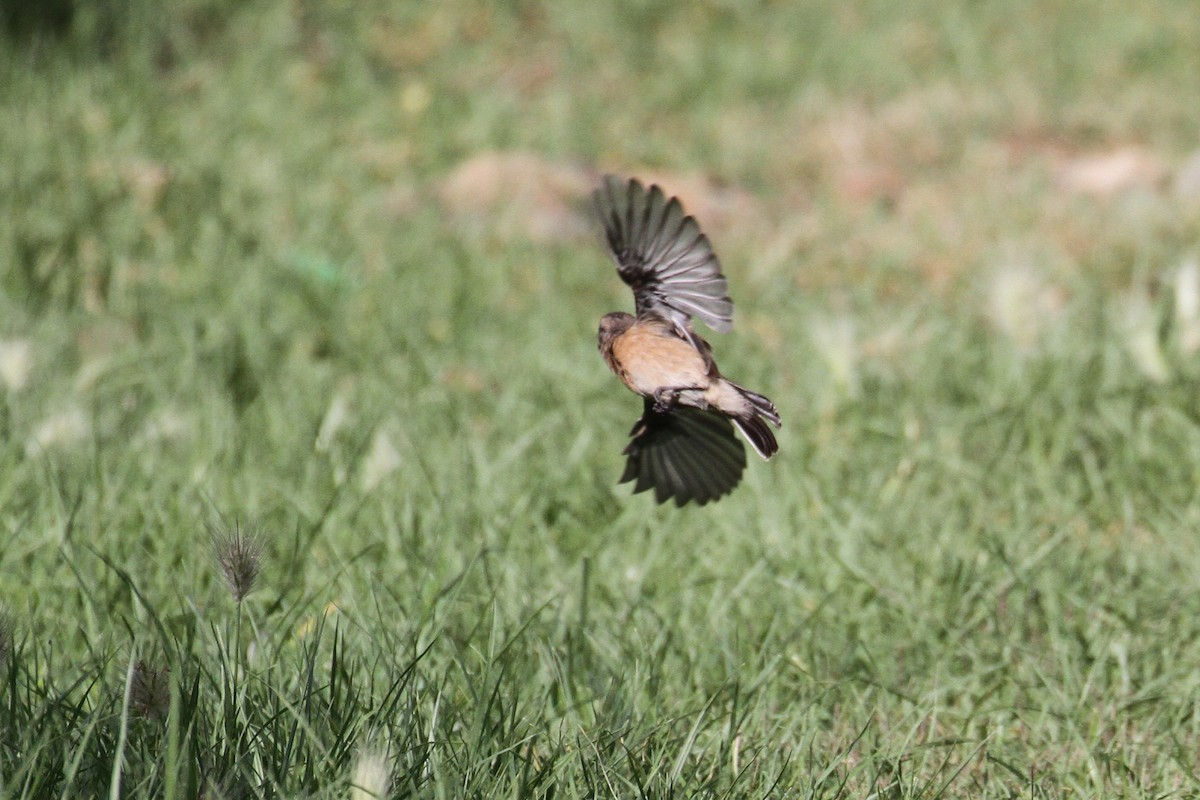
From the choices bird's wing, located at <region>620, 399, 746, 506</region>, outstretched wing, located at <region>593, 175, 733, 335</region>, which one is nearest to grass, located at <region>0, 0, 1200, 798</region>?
bird's wing, located at <region>620, 399, 746, 506</region>

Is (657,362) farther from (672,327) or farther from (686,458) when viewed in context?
(686,458)

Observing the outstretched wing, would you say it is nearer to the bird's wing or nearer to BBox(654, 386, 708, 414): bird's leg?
BBox(654, 386, 708, 414): bird's leg

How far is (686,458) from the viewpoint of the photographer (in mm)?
2281

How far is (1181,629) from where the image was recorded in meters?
2.61

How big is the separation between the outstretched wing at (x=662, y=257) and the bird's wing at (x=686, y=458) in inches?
7.7

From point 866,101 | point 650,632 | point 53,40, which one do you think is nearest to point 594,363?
point 650,632

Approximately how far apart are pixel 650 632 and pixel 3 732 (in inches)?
43.2

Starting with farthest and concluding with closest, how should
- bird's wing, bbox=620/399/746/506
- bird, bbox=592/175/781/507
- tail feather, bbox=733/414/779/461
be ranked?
bird's wing, bbox=620/399/746/506, bird, bbox=592/175/781/507, tail feather, bbox=733/414/779/461

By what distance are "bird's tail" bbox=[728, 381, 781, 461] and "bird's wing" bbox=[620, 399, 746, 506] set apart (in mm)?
305

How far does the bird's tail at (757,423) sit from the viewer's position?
1.85m

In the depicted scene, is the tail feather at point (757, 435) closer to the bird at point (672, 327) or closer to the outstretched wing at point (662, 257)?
the bird at point (672, 327)

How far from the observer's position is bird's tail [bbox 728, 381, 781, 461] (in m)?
1.85

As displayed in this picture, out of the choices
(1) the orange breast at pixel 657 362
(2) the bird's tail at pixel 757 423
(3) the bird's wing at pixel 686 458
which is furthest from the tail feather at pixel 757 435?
(3) the bird's wing at pixel 686 458

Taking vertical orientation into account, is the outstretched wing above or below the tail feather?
above
